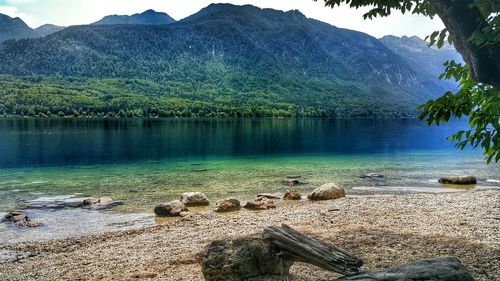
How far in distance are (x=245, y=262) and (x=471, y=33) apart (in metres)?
6.78

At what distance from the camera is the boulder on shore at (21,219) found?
2277 centimetres

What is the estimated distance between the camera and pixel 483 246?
12.8 meters

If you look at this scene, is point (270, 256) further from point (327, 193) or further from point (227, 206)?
point (327, 193)

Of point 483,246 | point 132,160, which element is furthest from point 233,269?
point 132,160

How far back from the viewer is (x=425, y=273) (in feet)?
22.3

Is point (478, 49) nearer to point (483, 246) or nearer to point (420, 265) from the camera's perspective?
point (420, 265)

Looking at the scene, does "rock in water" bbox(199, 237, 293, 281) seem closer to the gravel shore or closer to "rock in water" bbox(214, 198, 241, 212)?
the gravel shore

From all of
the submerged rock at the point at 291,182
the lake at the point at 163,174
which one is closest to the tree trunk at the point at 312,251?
the lake at the point at 163,174

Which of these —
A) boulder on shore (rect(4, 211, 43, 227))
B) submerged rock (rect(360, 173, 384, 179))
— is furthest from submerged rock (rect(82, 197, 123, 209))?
submerged rock (rect(360, 173, 384, 179))

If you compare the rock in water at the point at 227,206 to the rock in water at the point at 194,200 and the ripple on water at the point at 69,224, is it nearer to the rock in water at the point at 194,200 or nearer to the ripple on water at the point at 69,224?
the rock in water at the point at 194,200

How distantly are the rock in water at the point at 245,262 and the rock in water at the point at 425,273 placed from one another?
9.48ft

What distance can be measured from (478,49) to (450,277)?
12.3ft

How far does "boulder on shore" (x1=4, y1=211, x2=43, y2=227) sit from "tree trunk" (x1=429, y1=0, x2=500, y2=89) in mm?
23101

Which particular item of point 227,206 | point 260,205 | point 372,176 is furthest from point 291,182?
point 227,206
